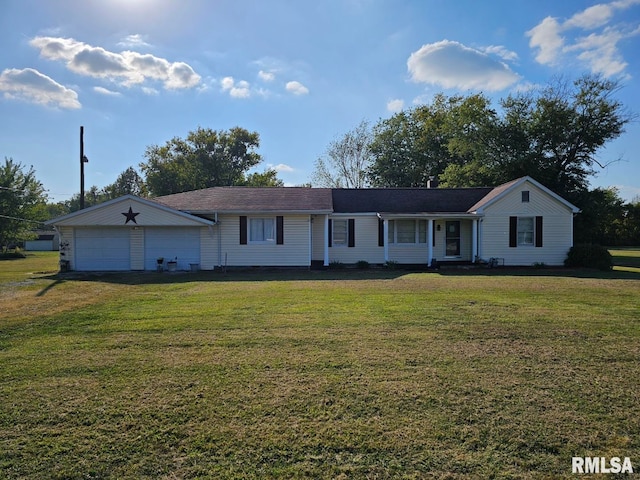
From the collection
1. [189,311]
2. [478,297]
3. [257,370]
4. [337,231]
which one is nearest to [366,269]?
[337,231]

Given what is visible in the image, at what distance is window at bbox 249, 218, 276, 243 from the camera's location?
17906 mm

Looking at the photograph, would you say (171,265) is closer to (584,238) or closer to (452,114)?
(584,238)

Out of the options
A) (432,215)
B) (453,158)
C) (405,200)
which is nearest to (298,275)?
(432,215)

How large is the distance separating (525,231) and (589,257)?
2842mm

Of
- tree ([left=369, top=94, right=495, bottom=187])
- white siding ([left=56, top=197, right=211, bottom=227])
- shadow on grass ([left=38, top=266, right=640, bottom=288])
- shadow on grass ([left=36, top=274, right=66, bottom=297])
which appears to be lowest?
shadow on grass ([left=36, top=274, right=66, bottom=297])

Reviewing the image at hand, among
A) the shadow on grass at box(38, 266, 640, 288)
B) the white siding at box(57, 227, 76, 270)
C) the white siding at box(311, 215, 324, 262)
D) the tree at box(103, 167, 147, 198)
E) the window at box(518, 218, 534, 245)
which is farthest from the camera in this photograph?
the tree at box(103, 167, 147, 198)

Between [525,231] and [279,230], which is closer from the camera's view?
[279,230]

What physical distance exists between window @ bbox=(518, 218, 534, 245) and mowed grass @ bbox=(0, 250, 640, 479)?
10.7 metres

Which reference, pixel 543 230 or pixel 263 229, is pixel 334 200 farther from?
pixel 543 230

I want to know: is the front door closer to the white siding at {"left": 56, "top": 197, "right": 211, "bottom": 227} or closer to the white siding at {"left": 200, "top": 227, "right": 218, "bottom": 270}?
the white siding at {"left": 200, "top": 227, "right": 218, "bottom": 270}

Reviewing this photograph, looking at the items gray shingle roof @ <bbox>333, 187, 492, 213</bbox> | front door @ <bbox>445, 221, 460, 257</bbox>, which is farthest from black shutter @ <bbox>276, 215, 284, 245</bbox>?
front door @ <bbox>445, 221, 460, 257</bbox>

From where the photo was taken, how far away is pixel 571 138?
25438 millimetres

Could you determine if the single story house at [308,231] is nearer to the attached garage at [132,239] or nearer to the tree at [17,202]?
the attached garage at [132,239]

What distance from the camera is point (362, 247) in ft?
62.2
